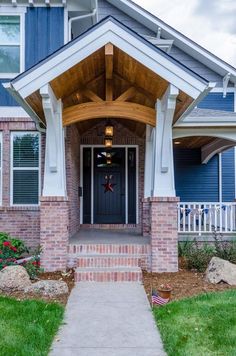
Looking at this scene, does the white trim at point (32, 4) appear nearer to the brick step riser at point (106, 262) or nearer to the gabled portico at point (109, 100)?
the gabled portico at point (109, 100)

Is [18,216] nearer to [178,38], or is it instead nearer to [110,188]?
[110,188]

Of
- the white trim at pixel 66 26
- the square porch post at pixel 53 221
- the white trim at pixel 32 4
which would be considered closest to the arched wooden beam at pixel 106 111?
the square porch post at pixel 53 221

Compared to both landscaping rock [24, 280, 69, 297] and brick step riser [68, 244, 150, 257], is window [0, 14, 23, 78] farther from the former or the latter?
landscaping rock [24, 280, 69, 297]

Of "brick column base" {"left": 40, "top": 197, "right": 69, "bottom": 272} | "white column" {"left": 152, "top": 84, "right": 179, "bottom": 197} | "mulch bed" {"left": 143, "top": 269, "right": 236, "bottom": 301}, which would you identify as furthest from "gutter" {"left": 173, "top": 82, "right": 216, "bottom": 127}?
"mulch bed" {"left": 143, "top": 269, "right": 236, "bottom": 301}

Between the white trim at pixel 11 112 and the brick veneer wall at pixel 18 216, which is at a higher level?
the white trim at pixel 11 112

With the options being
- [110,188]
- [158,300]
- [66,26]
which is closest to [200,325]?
[158,300]

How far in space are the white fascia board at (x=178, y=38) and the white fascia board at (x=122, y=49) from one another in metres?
6.44

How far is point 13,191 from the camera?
1035 cm

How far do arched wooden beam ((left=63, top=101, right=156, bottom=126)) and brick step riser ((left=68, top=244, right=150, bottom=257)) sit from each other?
2441mm

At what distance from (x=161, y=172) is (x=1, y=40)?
18.4 feet

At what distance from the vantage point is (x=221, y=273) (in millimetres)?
7148

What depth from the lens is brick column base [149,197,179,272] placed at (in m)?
7.92

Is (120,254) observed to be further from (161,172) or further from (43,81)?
(43,81)

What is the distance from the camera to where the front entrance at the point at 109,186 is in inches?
489
